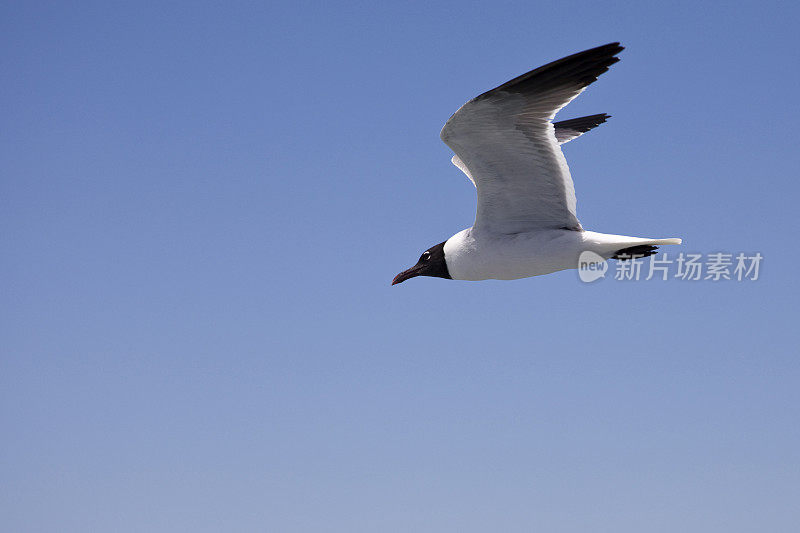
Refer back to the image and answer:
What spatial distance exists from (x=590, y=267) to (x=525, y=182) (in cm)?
153

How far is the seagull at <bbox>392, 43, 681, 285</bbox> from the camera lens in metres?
9.06

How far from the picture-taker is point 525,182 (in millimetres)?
10094

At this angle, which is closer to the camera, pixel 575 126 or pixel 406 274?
pixel 406 274

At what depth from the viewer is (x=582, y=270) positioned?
1045 centimetres

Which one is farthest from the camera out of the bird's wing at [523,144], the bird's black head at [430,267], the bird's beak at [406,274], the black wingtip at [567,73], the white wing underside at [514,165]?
the bird's beak at [406,274]

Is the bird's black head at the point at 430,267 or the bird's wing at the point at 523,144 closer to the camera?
the bird's wing at the point at 523,144

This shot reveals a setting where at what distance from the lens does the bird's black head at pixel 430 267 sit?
11969mm

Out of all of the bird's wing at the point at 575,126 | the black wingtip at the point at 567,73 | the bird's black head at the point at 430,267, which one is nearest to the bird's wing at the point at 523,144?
the black wingtip at the point at 567,73

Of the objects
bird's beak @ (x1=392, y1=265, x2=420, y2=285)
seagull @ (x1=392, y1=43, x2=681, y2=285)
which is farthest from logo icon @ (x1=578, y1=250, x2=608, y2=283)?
bird's beak @ (x1=392, y1=265, x2=420, y2=285)

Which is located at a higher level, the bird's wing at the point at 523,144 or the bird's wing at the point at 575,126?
the bird's wing at the point at 575,126

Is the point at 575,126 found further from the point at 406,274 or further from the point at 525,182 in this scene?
the point at 525,182

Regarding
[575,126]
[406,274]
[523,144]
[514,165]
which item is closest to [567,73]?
[523,144]

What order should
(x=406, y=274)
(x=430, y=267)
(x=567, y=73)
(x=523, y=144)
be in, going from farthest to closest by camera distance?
1. (x=406, y=274)
2. (x=430, y=267)
3. (x=523, y=144)
4. (x=567, y=73)

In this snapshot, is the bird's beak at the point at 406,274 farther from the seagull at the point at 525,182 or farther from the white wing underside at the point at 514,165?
the white wing underside at the point at 514,165
